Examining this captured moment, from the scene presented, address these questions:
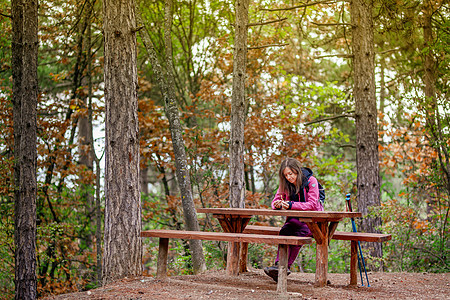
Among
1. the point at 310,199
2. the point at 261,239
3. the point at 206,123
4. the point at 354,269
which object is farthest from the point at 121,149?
the point at 206,123

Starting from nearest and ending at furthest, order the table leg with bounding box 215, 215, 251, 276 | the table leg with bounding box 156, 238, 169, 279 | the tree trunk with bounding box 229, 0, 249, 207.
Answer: the table leg with bounding box 156, 238, 169, 279 → the table leg with bounding box 215, 215, 251, 276 → the tree trunk with bounding box 229, 0, 249, 207

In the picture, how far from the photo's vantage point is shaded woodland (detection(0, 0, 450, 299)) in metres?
6.90

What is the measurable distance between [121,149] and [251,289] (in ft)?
7.36

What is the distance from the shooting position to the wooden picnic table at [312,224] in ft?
16.0

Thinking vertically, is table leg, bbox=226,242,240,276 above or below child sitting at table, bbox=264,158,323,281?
below

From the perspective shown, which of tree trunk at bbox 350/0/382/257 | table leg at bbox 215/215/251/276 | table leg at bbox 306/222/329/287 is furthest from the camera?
tree trunk at bbox 350/0/382/257

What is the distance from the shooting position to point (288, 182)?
558 centimetres

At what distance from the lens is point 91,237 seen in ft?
41.4

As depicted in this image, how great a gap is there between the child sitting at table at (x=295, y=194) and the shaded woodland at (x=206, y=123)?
5.82 feet

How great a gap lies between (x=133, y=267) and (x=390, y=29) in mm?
6647

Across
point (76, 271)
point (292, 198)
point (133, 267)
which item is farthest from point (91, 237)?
point (292, 198)

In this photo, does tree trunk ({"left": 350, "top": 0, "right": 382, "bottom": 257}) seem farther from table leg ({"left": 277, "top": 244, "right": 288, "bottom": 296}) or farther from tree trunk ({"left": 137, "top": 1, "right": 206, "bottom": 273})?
table leg ({"left": 277, "top": 244, "right": 288, "bottom": 296})

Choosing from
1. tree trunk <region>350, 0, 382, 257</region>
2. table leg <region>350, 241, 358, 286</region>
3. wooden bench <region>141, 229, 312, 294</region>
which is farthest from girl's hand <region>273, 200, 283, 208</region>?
tree trunk <region>350, 0, 382, 257</region>

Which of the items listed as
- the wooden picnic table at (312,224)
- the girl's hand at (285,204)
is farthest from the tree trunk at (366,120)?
the girl's hand at (285,204)
